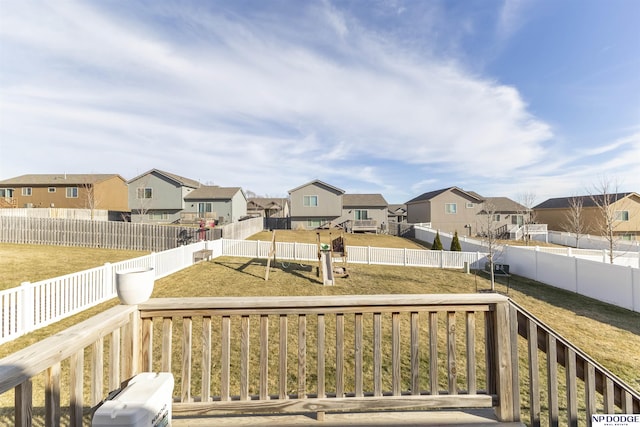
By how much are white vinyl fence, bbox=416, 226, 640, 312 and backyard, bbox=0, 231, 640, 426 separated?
0.49 metres

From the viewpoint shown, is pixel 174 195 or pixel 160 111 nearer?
pixel 160 111

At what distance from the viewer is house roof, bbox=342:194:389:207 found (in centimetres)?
3425

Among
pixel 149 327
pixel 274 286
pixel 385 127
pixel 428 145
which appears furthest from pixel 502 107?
pixel 149 327

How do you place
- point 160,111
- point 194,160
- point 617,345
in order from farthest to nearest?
point 194,160
point 160,111
point 617,345

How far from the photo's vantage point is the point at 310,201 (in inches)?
1275

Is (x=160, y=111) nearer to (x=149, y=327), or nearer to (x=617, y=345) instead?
(x=149, y=327)

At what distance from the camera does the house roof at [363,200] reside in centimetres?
3425

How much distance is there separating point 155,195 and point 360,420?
116 ft

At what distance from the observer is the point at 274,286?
10.4 m

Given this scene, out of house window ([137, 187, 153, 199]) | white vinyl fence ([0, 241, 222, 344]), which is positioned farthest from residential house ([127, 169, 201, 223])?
white vinyl fence ([0, 241, 222, 344])

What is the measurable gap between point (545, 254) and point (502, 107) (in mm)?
8424

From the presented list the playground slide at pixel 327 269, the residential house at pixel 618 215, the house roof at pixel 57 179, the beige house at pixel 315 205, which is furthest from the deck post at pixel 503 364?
the house roof at pixel 57 179

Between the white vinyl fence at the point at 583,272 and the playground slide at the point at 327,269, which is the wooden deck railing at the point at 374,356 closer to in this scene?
the playground slide at the point at 327,269

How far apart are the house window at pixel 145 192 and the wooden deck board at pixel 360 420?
34.9 m
